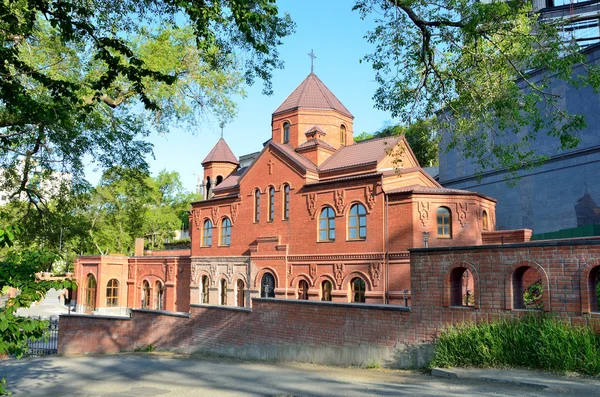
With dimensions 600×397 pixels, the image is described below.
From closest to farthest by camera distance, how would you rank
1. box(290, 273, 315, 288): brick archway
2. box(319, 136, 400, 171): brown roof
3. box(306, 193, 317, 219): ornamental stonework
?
box(290, 273, 315, 288): brick archway
box(306, 193, 317, 219): ornamental stonework
box(319, 136, 400, 171): brown roof

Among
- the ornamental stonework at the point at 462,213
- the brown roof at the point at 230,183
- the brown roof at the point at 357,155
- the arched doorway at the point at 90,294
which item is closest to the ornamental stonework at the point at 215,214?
the brown roof at the point at 230,183

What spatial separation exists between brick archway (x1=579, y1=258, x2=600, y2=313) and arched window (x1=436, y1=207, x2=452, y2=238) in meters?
12.1

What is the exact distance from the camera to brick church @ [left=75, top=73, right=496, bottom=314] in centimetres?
2098

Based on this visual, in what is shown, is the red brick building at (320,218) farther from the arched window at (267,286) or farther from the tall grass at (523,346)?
the tall grass at (523,346)

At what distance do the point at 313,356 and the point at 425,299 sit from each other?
399 centimetres

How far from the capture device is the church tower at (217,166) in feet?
118

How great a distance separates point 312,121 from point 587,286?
69.5ft

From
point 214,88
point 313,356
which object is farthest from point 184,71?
point 313,356

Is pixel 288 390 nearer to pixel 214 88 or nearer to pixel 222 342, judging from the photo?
pixel 222 342

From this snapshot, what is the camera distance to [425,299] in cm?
1105

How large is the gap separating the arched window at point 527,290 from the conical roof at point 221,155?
23637mm

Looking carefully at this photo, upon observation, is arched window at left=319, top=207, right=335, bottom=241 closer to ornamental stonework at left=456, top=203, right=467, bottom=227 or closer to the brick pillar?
ornamental stonework at left=456, top=203, right=467, bottom=227

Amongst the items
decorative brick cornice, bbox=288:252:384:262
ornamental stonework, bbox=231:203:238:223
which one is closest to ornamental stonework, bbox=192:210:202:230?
ornamental stonework, bbox=231:203:238:223

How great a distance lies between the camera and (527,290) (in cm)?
1595
